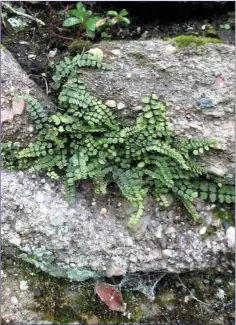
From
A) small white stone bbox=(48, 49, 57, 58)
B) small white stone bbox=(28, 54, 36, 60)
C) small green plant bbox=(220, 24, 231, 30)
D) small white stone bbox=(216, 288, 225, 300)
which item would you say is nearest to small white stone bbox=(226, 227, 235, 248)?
small white stone bbox=(216, 288, 225, 300)

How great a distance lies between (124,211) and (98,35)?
150 centimetres

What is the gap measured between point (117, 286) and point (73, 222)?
2.09 feet

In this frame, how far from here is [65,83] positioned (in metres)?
3.77

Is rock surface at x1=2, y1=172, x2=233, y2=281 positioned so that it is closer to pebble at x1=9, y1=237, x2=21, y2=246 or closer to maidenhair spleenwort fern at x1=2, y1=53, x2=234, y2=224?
Result: pebble at x1=9, y1=237, x2=21, y2=246

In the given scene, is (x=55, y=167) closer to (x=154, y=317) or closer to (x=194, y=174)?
(x=194, y=174)

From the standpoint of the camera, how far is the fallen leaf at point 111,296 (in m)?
3.78

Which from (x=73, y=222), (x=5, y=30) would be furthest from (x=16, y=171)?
(x=5, y=30)

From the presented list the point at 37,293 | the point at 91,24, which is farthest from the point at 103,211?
the point at 91,24

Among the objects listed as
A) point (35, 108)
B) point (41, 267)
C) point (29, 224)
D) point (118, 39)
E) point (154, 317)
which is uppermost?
point (118, 39)

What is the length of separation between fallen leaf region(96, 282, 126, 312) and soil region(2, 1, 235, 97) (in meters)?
1.71

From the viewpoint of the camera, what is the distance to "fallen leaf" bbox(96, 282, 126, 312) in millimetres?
3783

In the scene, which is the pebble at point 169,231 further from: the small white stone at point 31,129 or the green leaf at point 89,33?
the green leaf at point 89,33

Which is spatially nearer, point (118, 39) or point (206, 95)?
A: point (206, 95)

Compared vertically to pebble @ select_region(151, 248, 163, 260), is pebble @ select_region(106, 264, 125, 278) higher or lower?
lower
